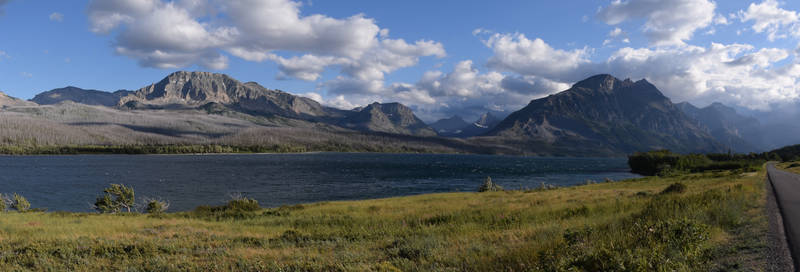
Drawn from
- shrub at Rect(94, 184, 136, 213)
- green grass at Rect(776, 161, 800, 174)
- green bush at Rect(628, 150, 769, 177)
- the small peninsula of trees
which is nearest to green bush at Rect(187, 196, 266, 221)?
Answer: shrub at Rect(94, 184, 136, 213)

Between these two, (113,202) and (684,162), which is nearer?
(113,202)

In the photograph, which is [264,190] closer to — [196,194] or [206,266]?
[196,194]

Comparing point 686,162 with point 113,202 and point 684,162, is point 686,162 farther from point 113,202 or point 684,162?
point 113,202

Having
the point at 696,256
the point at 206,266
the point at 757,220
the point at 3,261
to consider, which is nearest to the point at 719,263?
the point at 696,256

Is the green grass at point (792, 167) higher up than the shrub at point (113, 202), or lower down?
higher up

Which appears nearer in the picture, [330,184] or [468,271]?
[468,271]

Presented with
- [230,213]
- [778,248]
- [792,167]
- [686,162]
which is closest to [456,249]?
[778,248]

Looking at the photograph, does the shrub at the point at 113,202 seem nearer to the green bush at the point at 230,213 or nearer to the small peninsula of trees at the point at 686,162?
the green bush at the point at 230,213

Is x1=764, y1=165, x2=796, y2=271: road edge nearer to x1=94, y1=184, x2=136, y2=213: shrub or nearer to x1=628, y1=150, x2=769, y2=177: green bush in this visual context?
x1=94, y1=184, x2=136, y2=213: shrub

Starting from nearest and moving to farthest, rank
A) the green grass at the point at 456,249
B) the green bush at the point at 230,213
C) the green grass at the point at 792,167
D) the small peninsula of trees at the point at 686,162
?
the green grass at the point at 456,249
the green bush at the point at 230,213
the green grass at the point at 792,167
the small peninsula of trees at the point at 686,162

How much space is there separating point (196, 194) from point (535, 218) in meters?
83.0

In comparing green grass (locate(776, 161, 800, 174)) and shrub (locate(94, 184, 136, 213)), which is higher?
green grass (locate(776, 161, 800, 174))

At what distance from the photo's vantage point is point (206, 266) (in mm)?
11414

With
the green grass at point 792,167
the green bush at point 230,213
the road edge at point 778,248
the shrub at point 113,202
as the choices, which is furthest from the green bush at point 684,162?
the shrub at point 113,202
